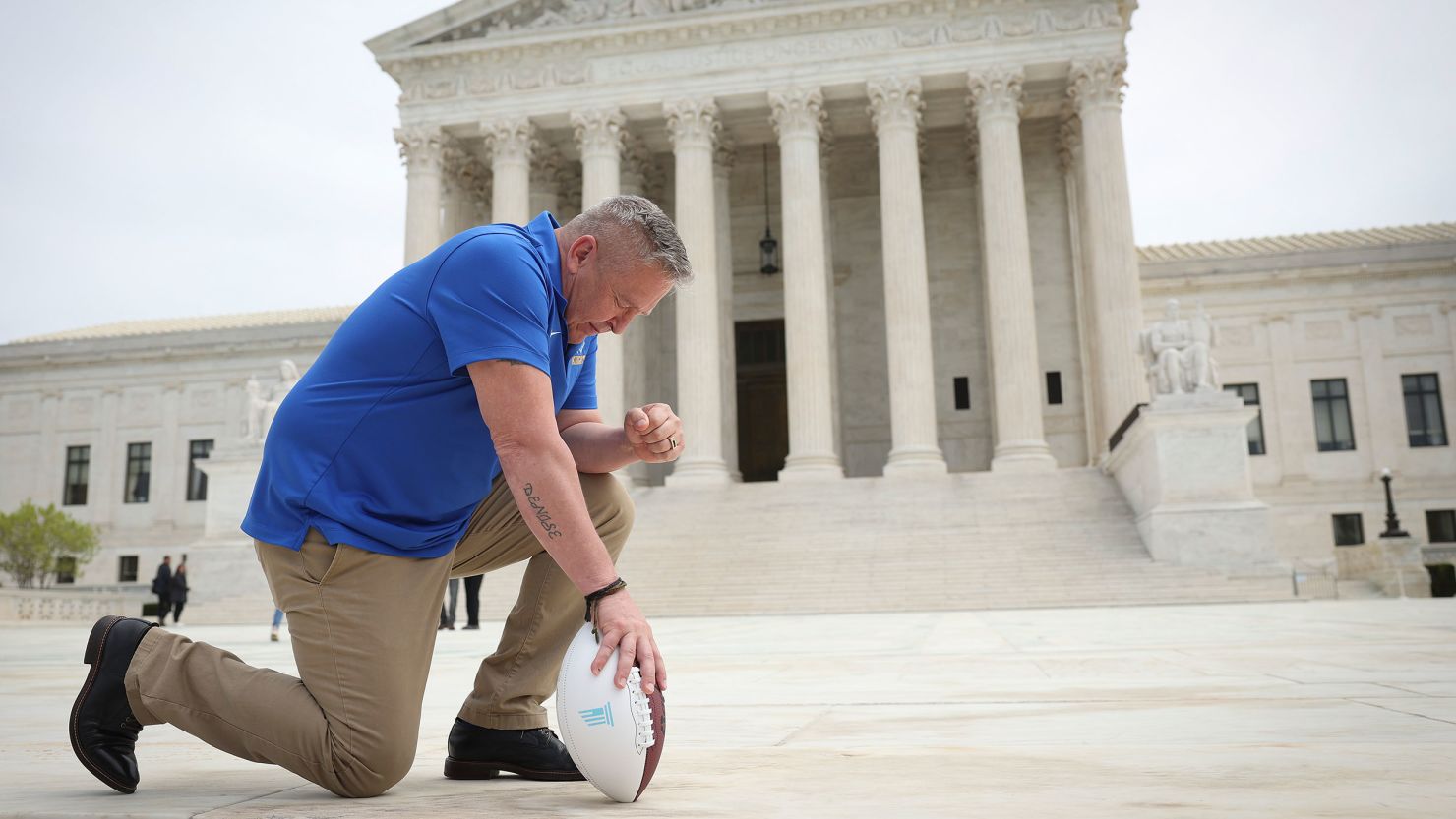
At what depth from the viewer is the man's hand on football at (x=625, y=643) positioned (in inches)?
112

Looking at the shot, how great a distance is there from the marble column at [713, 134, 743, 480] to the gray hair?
30.2 metres

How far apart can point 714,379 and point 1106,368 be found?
10.5 metres

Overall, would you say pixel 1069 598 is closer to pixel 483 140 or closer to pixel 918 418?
pixel 918 418

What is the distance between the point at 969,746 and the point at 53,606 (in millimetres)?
28631

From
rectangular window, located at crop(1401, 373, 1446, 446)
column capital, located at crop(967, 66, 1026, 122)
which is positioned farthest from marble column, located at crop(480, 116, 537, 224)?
rectangular window, located at crop(1401, 373, 1446, 446)

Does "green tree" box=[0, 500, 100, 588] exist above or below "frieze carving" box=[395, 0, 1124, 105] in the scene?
below

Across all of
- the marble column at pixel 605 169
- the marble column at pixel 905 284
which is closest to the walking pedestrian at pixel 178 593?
the marble column at pixel 605 169

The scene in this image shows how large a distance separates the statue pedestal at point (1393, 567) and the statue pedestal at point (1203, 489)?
2197 mm

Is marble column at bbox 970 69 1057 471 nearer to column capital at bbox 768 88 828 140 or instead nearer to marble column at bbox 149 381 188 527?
column capital at bbox 768 88 828 140

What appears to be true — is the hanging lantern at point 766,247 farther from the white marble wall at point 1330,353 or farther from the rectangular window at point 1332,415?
the rectangular window at point 1332,415

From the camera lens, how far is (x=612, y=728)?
2818mm

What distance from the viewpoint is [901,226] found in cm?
3159

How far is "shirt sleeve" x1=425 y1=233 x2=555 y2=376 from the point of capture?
3059 millimetres

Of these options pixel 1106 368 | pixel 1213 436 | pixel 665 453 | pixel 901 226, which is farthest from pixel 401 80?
pixel 665 453
